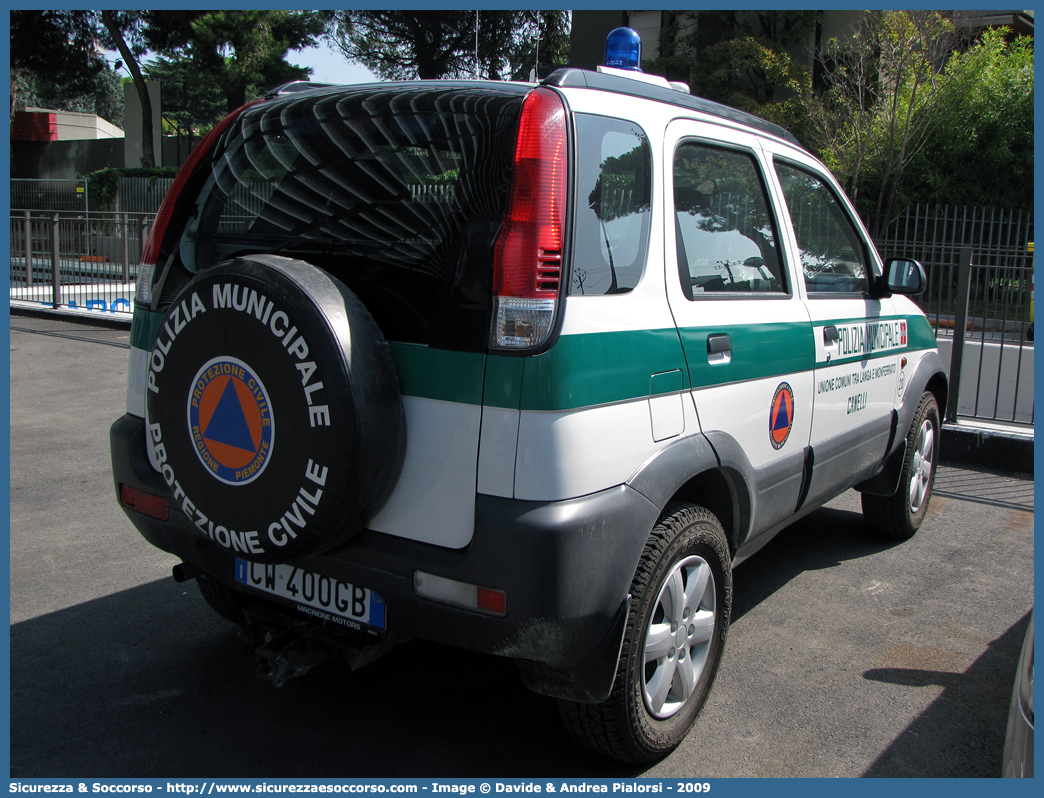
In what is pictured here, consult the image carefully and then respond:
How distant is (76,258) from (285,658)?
43.5 ft

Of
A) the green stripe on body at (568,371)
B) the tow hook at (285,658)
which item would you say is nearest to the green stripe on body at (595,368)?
the green stripe on body at (568,371)

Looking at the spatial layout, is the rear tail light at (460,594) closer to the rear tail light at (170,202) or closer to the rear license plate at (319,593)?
the rear license plate at (319,593)

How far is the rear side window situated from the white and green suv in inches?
0.4

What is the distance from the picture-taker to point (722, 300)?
9.50ft

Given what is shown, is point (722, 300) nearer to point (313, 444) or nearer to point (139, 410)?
point (313, 444)

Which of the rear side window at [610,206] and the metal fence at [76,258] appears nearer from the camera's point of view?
the rear side window at [610,206]

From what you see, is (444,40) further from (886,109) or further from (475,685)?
(475,685)

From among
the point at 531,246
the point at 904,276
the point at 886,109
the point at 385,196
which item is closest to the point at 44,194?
the point at 886,109

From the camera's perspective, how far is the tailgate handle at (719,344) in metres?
2.75

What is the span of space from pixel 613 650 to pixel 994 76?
17274mm

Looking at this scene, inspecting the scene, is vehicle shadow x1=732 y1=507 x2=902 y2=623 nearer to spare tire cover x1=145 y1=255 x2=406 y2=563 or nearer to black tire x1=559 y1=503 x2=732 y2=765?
black tire x1=559 y1=503 x2=732 y2=765

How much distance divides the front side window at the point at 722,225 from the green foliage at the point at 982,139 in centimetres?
1454

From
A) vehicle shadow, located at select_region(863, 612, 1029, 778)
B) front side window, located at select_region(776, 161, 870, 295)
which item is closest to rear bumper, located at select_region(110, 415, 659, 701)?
vehicle shadow, located at select_region(863, 612, 1029, 778)

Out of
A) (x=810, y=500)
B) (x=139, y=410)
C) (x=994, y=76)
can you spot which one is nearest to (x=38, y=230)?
(x=139, y=410)
